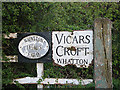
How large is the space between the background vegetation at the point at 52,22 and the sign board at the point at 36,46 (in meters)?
0.45

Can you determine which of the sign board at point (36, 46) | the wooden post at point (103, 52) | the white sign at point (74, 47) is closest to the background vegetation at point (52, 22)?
the sign board at point (36, 46)

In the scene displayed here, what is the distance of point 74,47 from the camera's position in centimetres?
248

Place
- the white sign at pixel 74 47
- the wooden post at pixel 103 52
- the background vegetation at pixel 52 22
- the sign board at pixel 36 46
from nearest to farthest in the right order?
the wooden post at pixel 103 52
the white sign at pixel 74 47
the sign board at pixel 36 46
the background vegetation at pixel 52 22

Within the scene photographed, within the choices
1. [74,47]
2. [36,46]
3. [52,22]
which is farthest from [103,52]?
[52,22]

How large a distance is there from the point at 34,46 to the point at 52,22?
3.30 ft

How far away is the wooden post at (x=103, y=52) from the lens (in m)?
2.04

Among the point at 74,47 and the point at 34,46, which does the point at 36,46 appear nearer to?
the point at 34,46

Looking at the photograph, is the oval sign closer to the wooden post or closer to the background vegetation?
the background vegetation

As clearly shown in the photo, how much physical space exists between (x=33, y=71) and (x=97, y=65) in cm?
170

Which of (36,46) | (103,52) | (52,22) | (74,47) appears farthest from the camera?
(52,22)

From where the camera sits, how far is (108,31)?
2.05m

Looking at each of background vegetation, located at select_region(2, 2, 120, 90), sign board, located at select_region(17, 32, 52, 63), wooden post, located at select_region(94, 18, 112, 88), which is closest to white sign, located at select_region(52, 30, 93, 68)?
sign board, located at select_region(17, 32, 52, 63)

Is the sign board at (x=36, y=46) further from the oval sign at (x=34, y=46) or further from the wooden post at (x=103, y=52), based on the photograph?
the wooden post at (x=103, y=52)

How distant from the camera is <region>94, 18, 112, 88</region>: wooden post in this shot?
6.70ft
